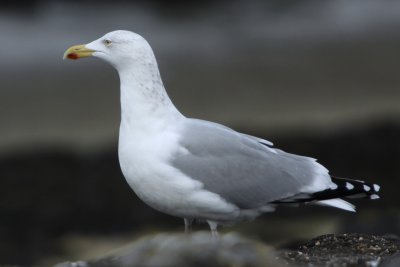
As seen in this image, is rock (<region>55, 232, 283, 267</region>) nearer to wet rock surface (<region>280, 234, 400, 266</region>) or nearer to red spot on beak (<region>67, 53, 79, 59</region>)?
wet rock surface (<region>280, 234, 400, 266</region>)

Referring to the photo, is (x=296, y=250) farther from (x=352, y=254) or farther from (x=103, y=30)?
(x=103, y=30)

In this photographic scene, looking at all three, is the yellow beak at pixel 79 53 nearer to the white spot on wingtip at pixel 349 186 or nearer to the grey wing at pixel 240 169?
the grey wing at pixel 240 169

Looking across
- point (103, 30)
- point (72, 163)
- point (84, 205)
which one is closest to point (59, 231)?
point (84, 205)

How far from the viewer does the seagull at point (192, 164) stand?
510cm

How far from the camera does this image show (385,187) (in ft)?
30.9

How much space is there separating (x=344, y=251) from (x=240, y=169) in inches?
25.1

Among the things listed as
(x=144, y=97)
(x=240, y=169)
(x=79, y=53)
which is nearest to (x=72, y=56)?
(x=79, y=53)

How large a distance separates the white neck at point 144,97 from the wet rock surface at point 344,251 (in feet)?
2.88

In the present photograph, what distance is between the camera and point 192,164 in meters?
5.19

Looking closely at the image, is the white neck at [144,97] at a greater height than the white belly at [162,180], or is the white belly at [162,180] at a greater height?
the white neck at [144,97]

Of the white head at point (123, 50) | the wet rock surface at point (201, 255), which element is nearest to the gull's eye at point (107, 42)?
the white head at point (123, 50)

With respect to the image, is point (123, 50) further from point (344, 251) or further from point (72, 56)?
point (344, 251)

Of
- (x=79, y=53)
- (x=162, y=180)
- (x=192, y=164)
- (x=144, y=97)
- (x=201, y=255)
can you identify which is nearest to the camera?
(x=201, y=255)

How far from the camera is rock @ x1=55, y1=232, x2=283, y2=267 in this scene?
13.0 feet
